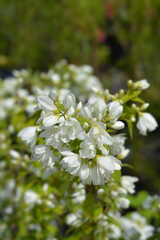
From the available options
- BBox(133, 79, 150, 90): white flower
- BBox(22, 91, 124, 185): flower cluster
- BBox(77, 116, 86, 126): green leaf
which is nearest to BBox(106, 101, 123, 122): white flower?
BBox(22, 91, 124, 185): flower cluster

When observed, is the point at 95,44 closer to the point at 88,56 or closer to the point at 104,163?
the point at 88,56

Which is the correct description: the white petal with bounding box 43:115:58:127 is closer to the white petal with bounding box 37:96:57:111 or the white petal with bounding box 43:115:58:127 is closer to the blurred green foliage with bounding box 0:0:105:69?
the white petal with bounding box 37:96:57:111

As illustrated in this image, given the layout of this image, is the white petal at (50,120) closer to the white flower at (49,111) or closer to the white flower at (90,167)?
the white flower at (49,111)

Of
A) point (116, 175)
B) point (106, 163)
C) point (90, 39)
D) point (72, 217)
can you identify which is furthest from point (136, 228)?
point (90, 39)

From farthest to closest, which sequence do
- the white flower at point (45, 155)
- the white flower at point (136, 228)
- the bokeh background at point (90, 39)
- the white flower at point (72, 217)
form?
the bokeh background at point (90, 39), the white flower at point (136, 228), the white flower at point (72, 217), the white flower at point (45, 155)

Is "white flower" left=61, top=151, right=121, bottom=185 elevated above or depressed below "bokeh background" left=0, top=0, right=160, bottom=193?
below

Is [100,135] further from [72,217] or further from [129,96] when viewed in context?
[72,217]

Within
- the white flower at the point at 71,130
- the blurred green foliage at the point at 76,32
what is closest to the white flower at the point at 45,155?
the white flower at the point at 71,130

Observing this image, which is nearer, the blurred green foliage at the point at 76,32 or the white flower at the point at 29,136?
the white flower at the point at 29,136
